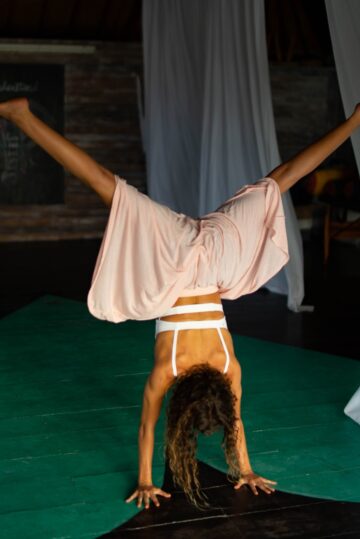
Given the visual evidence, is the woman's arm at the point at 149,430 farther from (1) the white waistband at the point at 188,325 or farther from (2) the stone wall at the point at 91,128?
(2) the stone wall at the point at 91,128

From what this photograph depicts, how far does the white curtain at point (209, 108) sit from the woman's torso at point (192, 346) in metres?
2.91

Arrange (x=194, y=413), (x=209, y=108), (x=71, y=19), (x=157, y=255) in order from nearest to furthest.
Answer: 1. (x=194, y=413)
2. (x=157, y=255)
3. (x=209, y=108)
4. (x=71, y=19)

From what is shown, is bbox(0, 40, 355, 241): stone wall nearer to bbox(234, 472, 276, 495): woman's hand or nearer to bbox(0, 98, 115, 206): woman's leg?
bbox(234, 472, 276, 495): woman's hand

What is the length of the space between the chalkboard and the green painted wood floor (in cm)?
365

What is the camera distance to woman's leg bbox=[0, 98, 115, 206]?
2.47 m

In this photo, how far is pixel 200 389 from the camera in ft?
8.81

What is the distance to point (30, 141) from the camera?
8695 mm

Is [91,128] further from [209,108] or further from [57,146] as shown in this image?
[57,146]

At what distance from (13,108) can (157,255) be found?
0.68 meters

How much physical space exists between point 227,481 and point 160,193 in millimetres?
4418

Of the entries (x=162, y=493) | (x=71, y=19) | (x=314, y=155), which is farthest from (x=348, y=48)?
(x=71, y=19)

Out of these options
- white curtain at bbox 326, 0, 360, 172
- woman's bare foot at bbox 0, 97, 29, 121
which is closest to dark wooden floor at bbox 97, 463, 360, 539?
woman's bare foot at bbox 0, 97, 29, 121

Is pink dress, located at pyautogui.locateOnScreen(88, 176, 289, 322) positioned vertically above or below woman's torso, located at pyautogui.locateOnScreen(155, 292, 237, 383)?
above

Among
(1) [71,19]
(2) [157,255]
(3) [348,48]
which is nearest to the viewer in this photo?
(2) [157,255]
